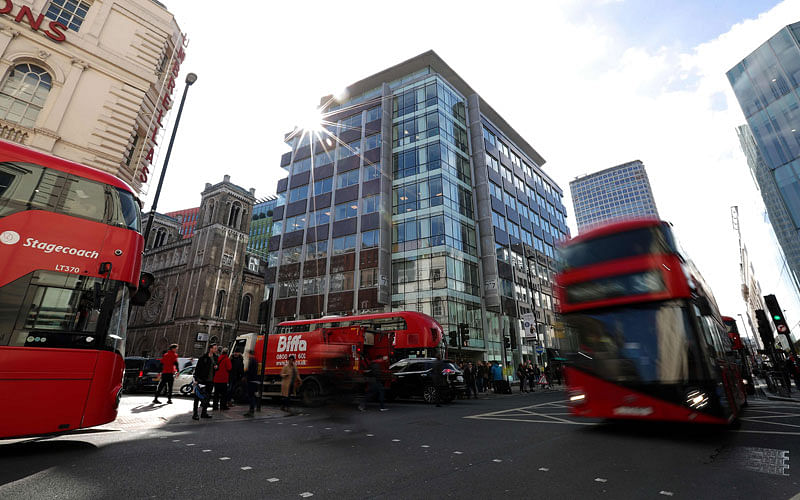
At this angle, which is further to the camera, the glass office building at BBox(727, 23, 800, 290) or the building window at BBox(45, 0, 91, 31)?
the glass office building at BBox(727, 23, 800, 290)

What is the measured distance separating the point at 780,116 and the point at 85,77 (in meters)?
73.7

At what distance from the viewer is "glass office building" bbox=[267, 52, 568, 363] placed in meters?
31.4

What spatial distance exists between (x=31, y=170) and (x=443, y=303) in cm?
2599

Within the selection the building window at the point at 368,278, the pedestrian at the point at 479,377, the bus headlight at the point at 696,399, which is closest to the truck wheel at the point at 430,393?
the pedestrian at the point at 479,377

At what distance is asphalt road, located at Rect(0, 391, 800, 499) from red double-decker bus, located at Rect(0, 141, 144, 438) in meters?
0.74

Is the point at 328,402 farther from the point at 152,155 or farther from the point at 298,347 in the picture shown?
the point at 152,155

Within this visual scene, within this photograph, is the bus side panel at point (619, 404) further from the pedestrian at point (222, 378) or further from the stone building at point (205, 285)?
the stone building at point (205, 285)

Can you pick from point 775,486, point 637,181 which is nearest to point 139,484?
point 775,486

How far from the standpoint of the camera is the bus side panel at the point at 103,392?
5.34 m

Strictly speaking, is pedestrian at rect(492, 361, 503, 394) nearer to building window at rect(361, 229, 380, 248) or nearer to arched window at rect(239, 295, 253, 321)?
building window at rect(361, 229, 380, 248)

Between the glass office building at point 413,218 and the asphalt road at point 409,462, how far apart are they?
22.1m

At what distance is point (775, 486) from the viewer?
3578mm

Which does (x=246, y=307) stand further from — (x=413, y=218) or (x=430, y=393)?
(x=430, y=393)

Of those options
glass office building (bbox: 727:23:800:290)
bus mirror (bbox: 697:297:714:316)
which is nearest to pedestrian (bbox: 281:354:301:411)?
bus mirror (bbox: 697:297:714:316)
